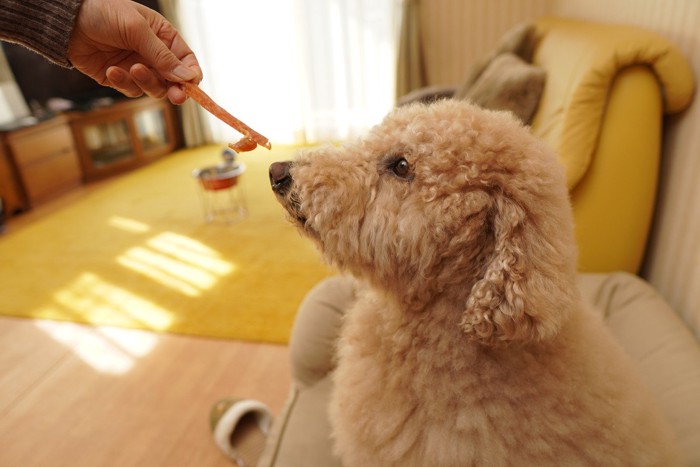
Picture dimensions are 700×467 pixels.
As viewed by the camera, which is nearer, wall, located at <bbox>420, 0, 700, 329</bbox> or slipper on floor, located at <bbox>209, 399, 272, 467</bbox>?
wall, located at <bbox>420, 0, 700, 329</bbox>

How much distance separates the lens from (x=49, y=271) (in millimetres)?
2604

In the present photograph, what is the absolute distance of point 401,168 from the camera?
2.79ft

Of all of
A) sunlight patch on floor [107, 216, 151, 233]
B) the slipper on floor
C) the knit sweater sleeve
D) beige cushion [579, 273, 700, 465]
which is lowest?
sunlight patch on floor [107, 216, 151, 233]

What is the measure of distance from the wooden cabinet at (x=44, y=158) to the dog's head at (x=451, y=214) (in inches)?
135

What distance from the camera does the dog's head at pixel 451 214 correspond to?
705 millimetres

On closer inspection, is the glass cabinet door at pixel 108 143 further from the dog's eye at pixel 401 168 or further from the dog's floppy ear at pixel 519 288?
the dog's floppy ear at pixel 519 288

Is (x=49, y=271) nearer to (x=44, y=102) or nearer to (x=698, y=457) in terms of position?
(x=44, y=102)

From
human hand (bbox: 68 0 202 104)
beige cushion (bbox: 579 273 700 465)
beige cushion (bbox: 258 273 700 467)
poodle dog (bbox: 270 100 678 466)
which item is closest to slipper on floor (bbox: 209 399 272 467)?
beige cushion (bbox: 258 273 700 467)

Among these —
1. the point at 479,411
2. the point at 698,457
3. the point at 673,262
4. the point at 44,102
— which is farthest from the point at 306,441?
the point at 44,102

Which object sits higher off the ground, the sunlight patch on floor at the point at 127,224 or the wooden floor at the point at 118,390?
the wooden floor at the point at 118,390

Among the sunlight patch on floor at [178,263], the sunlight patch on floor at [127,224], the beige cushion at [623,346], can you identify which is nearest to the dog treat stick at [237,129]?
the beige cushion at [623,346]

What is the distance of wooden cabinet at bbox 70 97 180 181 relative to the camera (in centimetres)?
409

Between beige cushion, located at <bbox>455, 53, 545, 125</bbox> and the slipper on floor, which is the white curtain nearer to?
beige cushion, located at <bbox>455, 53, 545, 125</bbox>

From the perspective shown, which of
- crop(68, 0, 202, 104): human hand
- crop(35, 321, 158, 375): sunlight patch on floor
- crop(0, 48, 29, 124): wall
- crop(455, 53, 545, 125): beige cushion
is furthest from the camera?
crop(0, 48, 29, 124): wall
